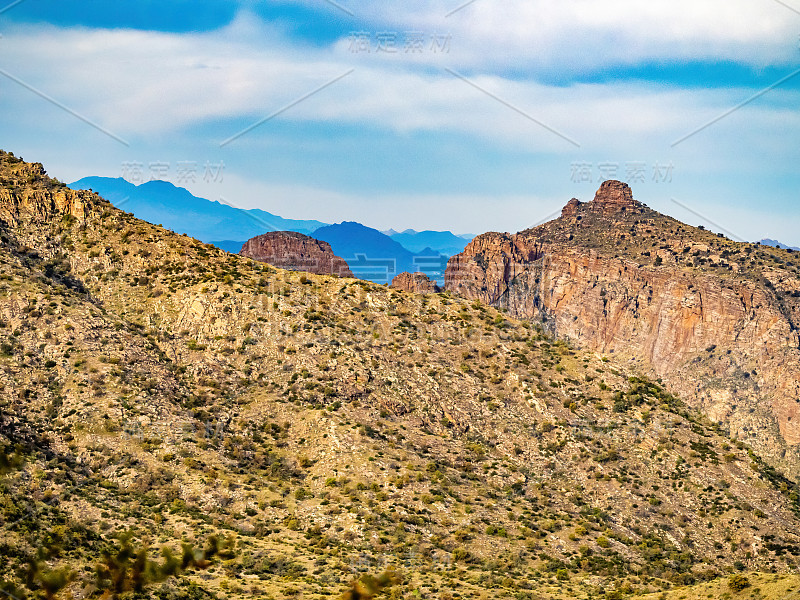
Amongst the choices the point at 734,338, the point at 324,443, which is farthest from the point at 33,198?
the point at 734,338

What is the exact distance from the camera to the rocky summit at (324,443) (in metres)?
45.6

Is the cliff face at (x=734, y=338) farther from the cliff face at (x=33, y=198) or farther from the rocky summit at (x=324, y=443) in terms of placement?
the cliff face at (x=33, y=198)

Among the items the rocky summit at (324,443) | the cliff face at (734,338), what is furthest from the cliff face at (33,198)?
the cliff face at (734,338)

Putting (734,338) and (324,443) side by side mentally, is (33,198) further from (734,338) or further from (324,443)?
(734,338)

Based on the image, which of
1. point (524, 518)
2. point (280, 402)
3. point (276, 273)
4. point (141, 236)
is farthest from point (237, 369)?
point (524, 518)

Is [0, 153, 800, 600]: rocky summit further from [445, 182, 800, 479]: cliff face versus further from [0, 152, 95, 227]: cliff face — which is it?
[445, 182, 800, 479]: cliff face

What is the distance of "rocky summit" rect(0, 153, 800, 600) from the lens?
A: 45594 mm

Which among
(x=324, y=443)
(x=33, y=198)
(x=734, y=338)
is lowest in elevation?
(x=324, y=443)

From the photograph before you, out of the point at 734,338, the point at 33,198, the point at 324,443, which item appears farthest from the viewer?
the point at 734,338

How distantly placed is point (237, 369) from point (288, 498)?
16.2m

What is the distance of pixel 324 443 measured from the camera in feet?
192

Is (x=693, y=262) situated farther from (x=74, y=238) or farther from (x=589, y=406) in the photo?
(x=74, y=238)

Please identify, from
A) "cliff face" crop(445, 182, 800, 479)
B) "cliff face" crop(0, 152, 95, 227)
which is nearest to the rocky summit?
"cliff face" crop(0, 152, 95, 227)

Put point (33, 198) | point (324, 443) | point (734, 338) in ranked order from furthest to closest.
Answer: point (734, 338) < point (33, 198) < point (324, 443)
